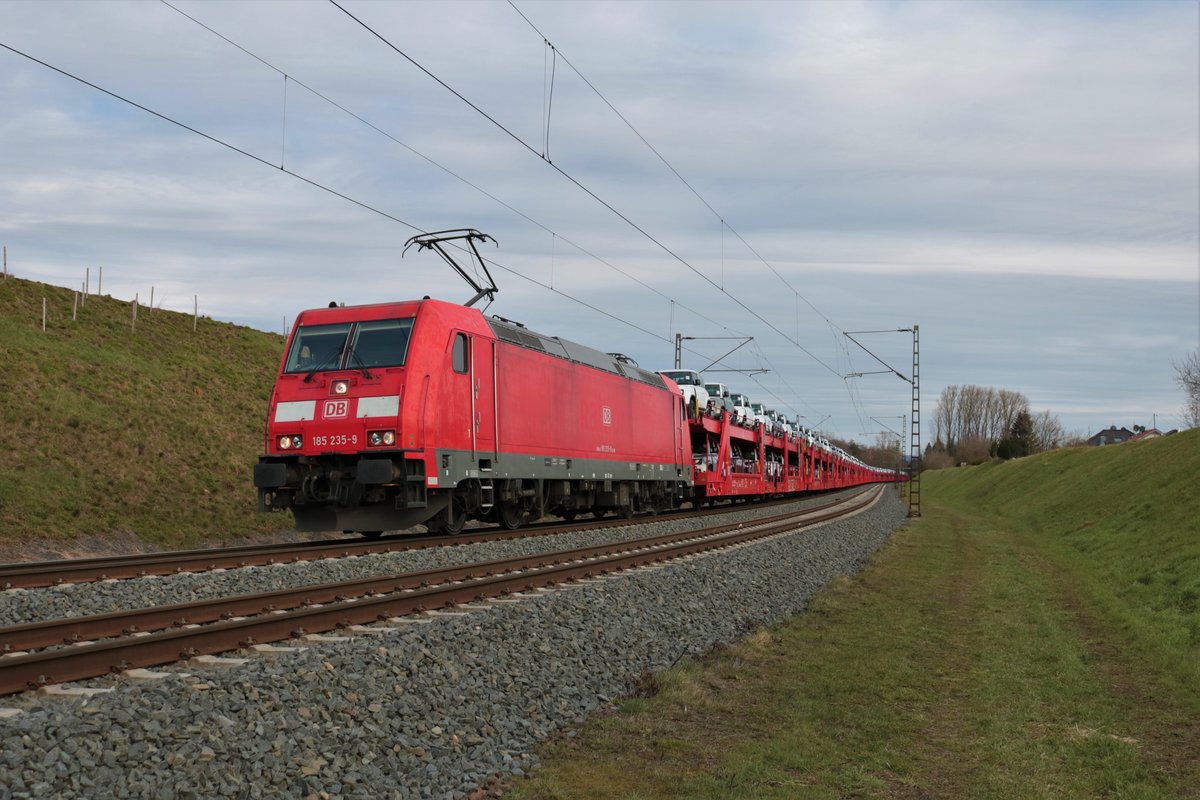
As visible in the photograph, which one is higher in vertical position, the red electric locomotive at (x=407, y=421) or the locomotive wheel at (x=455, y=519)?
the red electric locomotive at (x=407, y=421)

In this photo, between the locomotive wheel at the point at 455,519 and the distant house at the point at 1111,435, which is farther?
the distant house at the point at 1111,435

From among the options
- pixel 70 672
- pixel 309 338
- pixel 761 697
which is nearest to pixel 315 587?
pixel 70 672

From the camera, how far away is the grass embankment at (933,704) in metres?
6.34

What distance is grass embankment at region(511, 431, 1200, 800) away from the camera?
634cm

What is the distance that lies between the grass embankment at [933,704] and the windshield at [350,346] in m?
8.18

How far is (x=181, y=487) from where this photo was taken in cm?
2453

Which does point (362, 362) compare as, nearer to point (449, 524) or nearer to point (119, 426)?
point (449, 524)

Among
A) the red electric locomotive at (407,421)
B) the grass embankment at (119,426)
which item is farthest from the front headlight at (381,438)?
the grass embankment at (119,426)

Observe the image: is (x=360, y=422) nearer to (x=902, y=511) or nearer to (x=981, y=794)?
(x=981, y=794)

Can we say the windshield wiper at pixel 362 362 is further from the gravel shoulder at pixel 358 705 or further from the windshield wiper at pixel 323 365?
the gravel shoulder at pixel 358 705

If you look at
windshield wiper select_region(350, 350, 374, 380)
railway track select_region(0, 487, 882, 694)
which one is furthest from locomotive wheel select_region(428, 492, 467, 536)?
railway track select_region(0, 487, 882, 694)

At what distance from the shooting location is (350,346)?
1736cm

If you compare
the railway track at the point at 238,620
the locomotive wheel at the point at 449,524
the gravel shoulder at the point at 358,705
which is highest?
the locomotive wheel at the point at 449,524

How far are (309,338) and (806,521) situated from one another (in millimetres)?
16789
